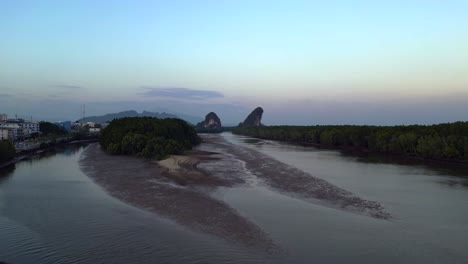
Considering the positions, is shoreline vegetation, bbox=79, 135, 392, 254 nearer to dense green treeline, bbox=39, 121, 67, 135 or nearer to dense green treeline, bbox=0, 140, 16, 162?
dense green treeline, bbox=0, 140, 16, 162

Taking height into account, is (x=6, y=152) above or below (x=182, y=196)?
above

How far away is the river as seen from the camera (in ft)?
31.0

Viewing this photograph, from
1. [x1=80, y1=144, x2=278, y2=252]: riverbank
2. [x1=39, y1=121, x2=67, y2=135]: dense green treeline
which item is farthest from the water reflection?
[x1=39, y1=121, x2=67, y2=135]: dense green treeline

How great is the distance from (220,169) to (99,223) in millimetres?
14737

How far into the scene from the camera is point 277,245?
10.3 m

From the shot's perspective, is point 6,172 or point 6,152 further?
point 6,152

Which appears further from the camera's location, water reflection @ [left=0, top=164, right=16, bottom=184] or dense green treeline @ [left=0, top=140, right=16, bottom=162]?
A: dense green treeline @ [left=0, top=140, right=16, bottom=162]

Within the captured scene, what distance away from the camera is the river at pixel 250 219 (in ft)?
31.0

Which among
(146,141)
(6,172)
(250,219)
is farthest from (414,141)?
(6,172)

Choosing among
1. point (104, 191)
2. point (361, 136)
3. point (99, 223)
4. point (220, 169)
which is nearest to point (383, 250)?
point (99, 223)

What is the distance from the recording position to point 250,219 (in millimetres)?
12875

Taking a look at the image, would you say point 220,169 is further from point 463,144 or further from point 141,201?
point 463,144

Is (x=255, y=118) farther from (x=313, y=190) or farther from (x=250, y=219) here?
(x=250, y=219)

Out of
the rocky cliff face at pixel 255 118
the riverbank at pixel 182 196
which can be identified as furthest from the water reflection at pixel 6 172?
the rocky cliff face at pixel 255 118
